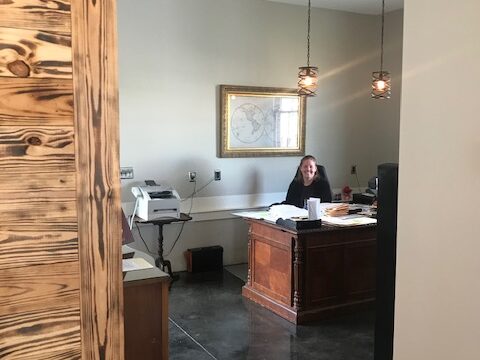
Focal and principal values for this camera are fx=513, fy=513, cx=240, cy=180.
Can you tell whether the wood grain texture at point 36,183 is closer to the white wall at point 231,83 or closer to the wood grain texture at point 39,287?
the wood grain texture at point 39,287

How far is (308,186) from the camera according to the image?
16.6 feet

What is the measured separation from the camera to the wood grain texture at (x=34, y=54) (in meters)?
1.00

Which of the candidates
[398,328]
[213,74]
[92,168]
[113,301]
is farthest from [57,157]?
[213,74]

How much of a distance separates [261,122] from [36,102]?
468cm

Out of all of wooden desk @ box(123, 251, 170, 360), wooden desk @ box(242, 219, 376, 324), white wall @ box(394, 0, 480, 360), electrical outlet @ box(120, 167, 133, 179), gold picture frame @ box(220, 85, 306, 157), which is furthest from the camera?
gold picture frame @ box(220, 85, 306, 157)

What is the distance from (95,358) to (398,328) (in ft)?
3.40

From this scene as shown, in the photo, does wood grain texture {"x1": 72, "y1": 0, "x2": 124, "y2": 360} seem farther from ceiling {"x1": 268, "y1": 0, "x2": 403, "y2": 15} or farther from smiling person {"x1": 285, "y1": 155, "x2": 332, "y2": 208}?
ceiling {"x1": 268, "y1": 0, "x2": 403, "y2": 15}

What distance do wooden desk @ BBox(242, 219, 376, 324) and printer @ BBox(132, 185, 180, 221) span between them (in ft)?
2.74

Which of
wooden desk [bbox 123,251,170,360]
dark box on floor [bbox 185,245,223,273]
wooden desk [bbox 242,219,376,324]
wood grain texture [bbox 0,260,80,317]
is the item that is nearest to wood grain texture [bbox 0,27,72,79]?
wood grain texture [bbox 0,260,80,317]

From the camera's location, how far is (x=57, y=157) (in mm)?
1059

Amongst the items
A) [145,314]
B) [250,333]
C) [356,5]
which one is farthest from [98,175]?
[356,5]

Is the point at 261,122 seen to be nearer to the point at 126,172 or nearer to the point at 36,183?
the point at 126,172

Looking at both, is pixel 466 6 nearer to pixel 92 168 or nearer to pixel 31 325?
pixel 92 168

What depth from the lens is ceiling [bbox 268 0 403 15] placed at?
18.7ft
